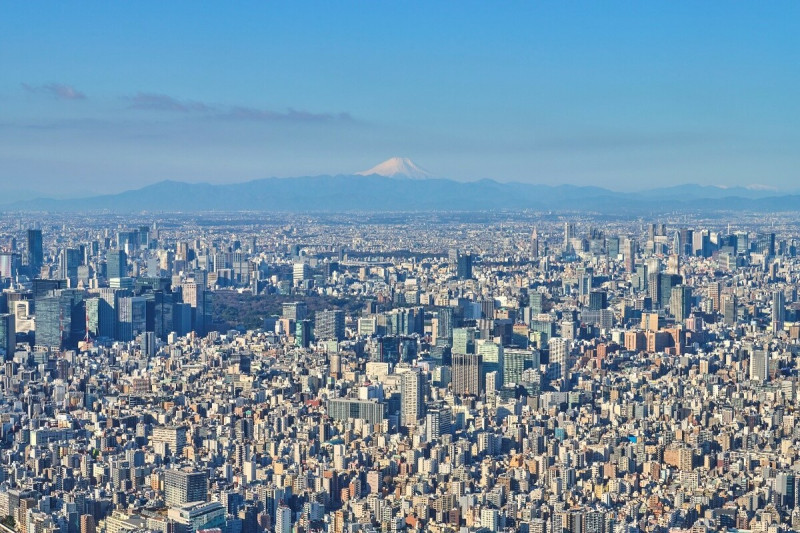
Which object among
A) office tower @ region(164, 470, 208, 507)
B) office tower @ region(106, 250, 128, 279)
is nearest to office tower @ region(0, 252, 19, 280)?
office tower @ region(106, 250, 128, 279)

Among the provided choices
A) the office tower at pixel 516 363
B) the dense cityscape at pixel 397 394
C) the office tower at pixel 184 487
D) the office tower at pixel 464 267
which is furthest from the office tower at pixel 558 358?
the office tower at pixel 464 267

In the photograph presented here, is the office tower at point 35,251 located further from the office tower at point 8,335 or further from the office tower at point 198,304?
the office tower at point 8,335

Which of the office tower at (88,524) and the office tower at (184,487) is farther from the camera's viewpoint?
the office tower at (184,487)

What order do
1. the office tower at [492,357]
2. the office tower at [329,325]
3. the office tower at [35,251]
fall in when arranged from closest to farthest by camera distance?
the office tower at [492,357] < the office tower at [329,325] < the office tower at [35,251]

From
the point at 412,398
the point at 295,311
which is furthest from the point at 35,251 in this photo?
the point at 412,398

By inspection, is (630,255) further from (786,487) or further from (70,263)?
(786,487)

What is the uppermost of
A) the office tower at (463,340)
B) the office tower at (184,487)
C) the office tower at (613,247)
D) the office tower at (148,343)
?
the office tower at (613,247)
